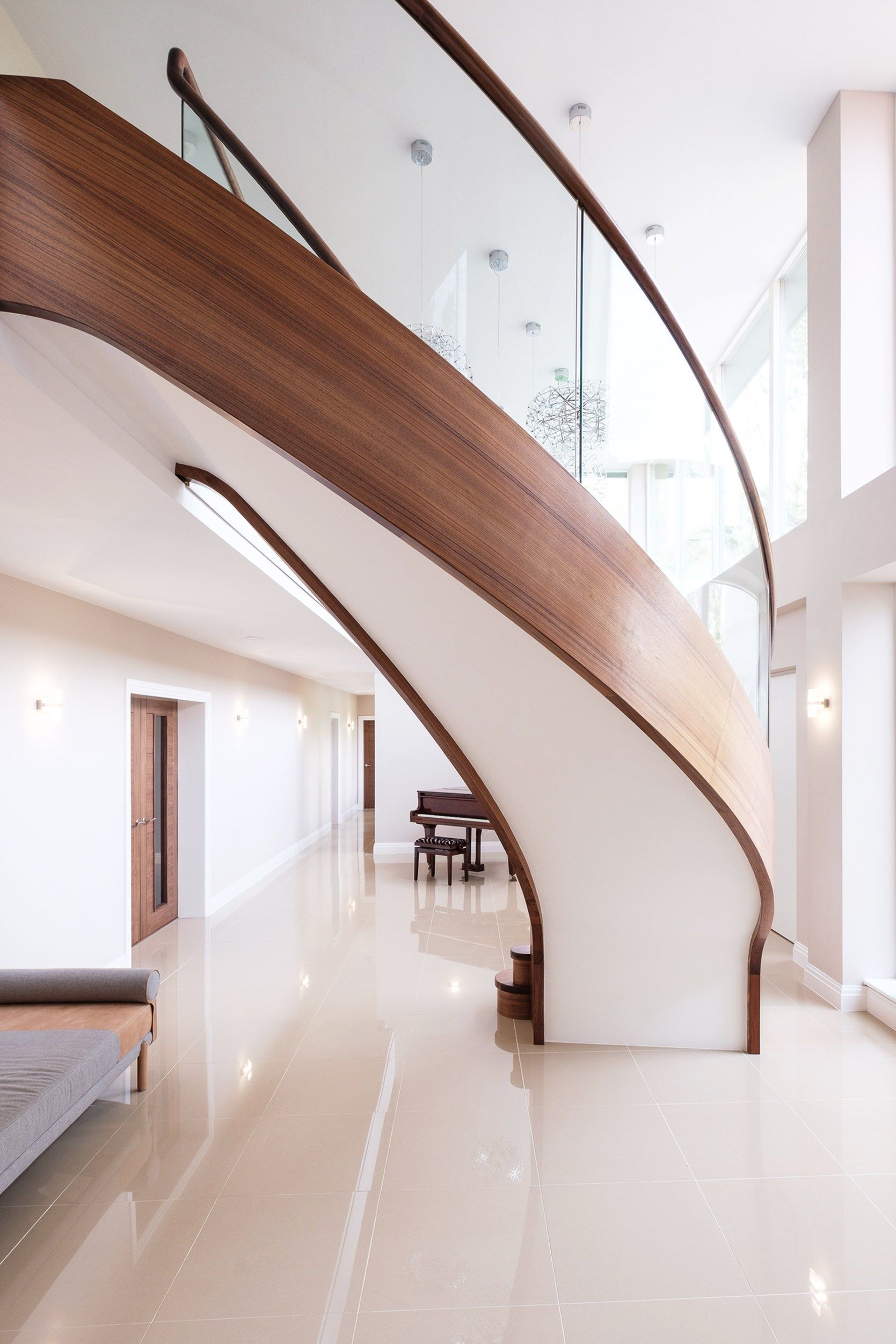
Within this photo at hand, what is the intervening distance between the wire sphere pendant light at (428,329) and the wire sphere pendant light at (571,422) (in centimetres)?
32

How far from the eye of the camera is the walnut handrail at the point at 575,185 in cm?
227

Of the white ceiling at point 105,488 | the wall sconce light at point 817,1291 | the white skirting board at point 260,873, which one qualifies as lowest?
the white skirting board at point 260,873

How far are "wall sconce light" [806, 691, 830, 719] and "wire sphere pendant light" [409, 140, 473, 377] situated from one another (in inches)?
138

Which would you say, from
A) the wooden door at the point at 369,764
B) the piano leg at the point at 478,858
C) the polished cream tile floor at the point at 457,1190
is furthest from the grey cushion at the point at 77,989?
the wooden door at the point at 369,764

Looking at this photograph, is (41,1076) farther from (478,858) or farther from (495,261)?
(478,858)

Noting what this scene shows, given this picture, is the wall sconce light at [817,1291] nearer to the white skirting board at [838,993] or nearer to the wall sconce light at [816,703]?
the white skirting board at [838,993]

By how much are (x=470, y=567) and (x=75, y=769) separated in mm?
3802

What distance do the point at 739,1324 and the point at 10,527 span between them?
3740 millimetres

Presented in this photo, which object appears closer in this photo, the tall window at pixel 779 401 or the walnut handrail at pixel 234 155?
the walnut handrail at pixel 234 155

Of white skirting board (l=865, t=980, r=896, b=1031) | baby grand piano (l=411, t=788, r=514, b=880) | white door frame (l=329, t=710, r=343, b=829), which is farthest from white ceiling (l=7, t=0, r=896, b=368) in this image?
white door frame (l=329, t=710, r=343, b=829)

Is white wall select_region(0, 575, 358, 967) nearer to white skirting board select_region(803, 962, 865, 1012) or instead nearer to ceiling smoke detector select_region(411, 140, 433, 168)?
ceiling smoke detector select_region(411, 140, 433, 168)

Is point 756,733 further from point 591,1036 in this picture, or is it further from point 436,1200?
point 436,1200

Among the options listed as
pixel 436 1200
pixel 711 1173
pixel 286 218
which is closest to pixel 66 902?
pixel 436 1200

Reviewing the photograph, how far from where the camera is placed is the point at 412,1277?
95.0 inches
